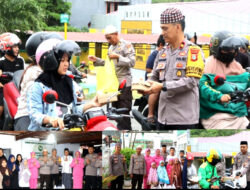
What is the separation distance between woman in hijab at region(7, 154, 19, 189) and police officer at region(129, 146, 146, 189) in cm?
95

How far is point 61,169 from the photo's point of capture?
4.30m

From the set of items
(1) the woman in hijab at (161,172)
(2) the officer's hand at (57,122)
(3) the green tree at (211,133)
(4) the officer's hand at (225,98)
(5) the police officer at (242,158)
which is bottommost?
(1) the woman in hijab at (161,172)

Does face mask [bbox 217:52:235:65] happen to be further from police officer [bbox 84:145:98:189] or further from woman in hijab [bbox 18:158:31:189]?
woman in hijab [bbox 18:158:31:189]

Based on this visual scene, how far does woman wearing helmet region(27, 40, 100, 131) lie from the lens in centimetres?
424

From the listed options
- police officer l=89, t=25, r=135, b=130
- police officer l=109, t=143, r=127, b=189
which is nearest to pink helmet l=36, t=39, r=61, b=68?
police officer l=109, t=143, r=127, b=189

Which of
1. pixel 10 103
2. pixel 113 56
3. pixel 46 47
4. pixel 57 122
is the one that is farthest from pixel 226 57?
pixel 113 56

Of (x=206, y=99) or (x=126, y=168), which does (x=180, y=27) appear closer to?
(x=206, y=99)

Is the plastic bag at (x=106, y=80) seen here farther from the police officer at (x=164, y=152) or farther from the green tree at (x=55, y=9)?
the green tree at (x=55, y=9)

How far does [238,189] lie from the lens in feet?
14.5

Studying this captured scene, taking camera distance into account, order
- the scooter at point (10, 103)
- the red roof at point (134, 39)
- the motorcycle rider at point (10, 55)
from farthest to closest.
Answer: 1. the red roof at point (134, 39)
2. the motorcycle rider at point (10, 55)
3. the scooter at point (10, 103)

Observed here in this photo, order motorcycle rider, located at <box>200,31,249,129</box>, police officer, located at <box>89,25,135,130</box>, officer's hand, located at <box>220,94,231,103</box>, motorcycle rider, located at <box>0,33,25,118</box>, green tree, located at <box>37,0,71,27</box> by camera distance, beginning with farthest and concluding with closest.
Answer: green tree, located at <box>37,0,71,27</box> → police officer, located at <box>89,25,135,130</box> → motorcycle rider, located at <box>0,33,25,118</box> → motorcycle rider, located at <box>200,31,249,129</box> → officer's hand, located at <box>220,94,231,103</box>

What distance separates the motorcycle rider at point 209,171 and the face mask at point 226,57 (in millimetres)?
1021

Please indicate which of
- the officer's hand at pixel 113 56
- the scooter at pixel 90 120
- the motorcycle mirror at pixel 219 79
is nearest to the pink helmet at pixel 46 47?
the scooter at pixel 90 120

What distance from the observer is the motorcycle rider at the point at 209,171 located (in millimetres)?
4309
